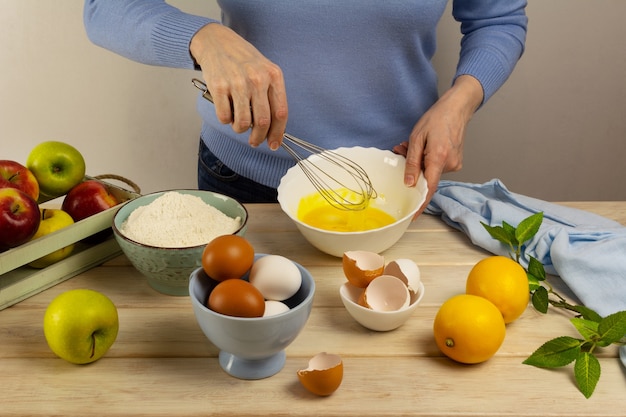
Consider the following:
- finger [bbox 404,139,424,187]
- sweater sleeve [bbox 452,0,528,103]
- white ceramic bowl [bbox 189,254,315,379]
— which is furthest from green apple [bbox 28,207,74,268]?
sweater sleeve [bbox 452,0,528,103]

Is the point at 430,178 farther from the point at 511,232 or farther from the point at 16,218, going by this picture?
the point at 16,218

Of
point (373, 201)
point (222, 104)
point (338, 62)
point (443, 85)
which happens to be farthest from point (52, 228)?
point (443, 85)

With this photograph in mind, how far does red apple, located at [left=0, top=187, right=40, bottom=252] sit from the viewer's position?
3.06ft

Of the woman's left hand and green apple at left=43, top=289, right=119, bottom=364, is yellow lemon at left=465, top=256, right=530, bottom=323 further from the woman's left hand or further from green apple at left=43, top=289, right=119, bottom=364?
green apple at left=43, top=289, right=119, bottom=364

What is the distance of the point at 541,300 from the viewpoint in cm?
96

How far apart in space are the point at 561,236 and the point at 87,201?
30.7 inches

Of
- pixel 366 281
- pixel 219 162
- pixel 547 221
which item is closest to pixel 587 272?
pixel 547 221

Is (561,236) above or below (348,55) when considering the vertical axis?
below

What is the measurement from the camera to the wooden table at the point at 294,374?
0.77 metres

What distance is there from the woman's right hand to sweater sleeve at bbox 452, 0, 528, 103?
556 millimetres

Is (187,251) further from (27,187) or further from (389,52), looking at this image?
(389,52)

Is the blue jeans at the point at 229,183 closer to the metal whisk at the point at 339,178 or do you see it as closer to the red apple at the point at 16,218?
the metal whisk at the point at 339,178

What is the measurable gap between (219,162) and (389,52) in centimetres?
45

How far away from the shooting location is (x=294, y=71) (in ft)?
4.44
